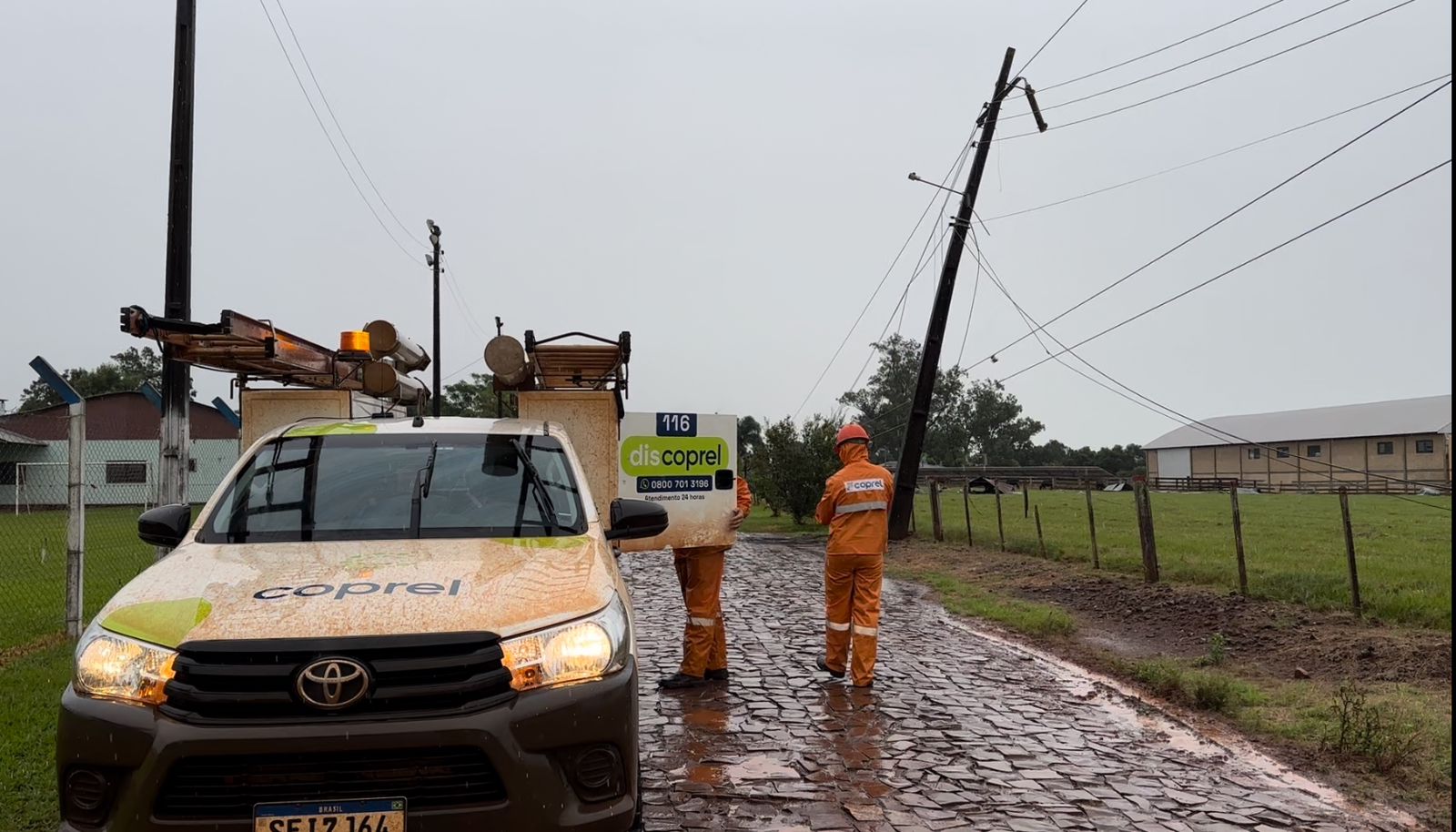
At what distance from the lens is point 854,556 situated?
763 centimetres

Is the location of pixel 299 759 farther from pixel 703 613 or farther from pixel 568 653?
pixel 703 613

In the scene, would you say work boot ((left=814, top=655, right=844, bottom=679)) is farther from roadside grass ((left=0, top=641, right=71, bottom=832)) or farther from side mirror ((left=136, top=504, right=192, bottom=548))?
roadside grass ((left=0, top=641, right=71, bottom=832))

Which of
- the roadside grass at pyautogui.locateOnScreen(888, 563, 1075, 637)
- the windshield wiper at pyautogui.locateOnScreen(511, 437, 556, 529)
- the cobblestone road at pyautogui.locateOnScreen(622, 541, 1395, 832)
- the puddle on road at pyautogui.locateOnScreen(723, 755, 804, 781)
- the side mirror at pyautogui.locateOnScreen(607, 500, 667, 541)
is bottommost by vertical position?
the roadside grass at pyautogui.locateOnScreen(888, 563, 1075, 637)

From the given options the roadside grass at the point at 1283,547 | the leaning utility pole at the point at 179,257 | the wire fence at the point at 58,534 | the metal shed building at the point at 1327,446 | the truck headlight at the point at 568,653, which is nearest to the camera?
the truck headlight at the point at 568,653

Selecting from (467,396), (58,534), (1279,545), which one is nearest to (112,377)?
(467,396)

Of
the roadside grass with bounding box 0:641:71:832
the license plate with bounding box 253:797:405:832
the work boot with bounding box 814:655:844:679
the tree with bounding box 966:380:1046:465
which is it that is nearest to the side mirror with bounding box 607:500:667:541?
the license plate with bounding box 253:797:405:832

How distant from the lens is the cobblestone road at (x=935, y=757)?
480 cm

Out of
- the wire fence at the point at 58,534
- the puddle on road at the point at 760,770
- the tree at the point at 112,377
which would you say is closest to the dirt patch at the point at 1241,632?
the puddle on road at the point at 760,770

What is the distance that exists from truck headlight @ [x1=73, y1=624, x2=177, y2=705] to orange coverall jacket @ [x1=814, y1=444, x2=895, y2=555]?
496 cm

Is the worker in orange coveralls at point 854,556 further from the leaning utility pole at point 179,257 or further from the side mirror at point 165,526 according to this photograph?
the leaning utility pole at point 179,257

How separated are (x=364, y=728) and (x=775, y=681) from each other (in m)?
4.87

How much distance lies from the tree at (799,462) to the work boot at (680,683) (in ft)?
56.7

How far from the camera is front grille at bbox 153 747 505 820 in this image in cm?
316

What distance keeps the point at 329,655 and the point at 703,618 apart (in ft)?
14.3
